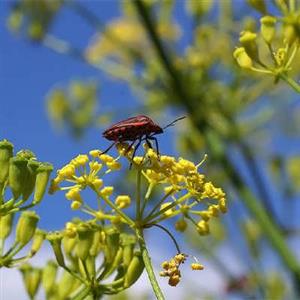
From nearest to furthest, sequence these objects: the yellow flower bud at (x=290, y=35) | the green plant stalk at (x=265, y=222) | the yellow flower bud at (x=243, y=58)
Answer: the yellow flower bud at (x=290, y=35) < the yellow flower bud at (x=243, y=58) < the green plant stalk at (x=265, y=222)

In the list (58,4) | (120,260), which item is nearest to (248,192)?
(58,4)

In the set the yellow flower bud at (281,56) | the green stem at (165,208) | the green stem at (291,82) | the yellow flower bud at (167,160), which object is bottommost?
the green stem at (165,208)

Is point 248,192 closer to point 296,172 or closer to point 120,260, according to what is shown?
point 296,172

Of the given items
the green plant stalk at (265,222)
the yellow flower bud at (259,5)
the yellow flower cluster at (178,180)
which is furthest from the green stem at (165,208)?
the green plant stalk at (265,222)

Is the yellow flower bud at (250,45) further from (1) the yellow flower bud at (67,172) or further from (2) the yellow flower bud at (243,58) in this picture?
(1) the yellow flower bud at (67,172)

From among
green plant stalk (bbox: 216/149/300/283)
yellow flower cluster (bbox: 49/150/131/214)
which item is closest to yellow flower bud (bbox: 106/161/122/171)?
yellow flower cluster (bbox: 49/150/131/214)

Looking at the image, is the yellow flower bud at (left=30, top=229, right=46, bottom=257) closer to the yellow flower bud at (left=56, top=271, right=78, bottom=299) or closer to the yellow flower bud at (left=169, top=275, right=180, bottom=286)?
the yellow flower bud at (left=56, top=271, right=78, bottom=299)

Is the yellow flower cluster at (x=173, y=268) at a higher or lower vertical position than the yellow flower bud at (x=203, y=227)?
lower
